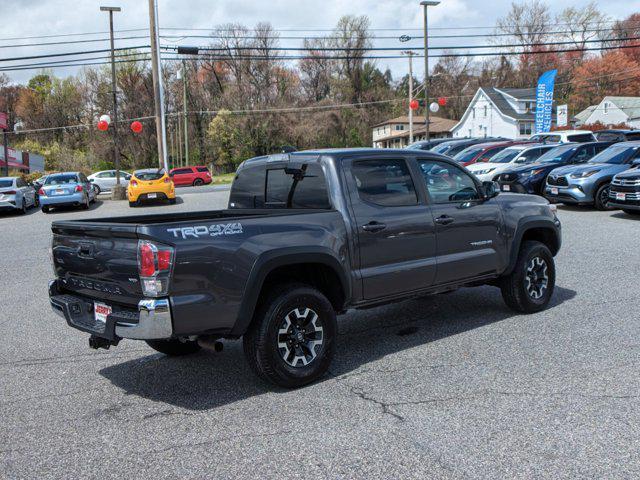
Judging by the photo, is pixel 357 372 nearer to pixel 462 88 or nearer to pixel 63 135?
pixel 63 135

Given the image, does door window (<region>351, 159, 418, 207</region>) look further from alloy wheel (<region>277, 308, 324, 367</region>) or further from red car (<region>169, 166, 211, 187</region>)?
red car (<region>169, 166, 211, 187</region>)

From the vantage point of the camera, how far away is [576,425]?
3.96 metres

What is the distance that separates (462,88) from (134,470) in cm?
8315

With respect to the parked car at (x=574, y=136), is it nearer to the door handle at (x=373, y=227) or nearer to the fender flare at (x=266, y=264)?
the door handle at (x=373, y=227)

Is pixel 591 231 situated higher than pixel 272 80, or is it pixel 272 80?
pixel 272 80

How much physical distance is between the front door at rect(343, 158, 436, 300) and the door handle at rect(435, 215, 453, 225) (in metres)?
0.10

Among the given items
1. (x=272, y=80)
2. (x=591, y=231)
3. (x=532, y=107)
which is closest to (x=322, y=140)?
(x=272, y=80)

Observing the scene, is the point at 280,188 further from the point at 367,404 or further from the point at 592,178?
the point at 592,178

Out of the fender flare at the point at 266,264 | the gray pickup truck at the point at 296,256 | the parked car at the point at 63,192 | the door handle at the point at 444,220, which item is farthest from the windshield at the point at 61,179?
the fender flare at the point at 266,264

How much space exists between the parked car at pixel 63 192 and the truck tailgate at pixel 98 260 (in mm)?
19216

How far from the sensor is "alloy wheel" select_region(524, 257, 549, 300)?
22.3ft

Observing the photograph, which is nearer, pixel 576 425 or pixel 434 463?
pixel 434 463

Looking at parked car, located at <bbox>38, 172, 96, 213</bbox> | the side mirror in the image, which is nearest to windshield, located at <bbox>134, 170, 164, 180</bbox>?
parked car, located at <bbox>38, 172, 96, 213</bbox>

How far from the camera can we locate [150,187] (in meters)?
24.2
